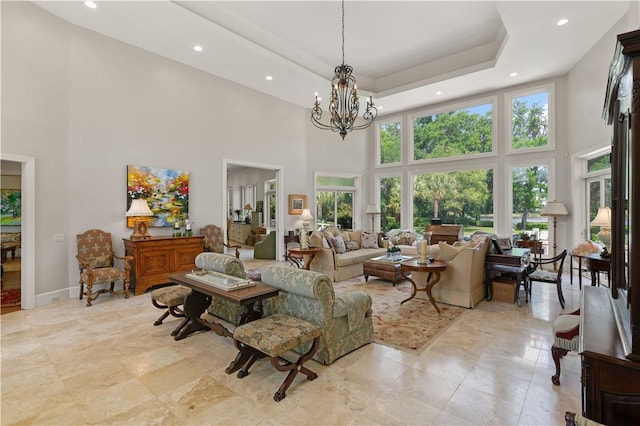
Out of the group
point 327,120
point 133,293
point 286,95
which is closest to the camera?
point 133,293

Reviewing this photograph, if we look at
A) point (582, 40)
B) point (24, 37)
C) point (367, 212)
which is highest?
point (582, 40)

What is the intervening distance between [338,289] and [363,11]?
5.13 m

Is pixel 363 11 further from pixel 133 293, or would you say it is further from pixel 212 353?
pixel 133 293

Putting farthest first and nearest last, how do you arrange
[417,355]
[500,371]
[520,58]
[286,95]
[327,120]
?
[327,120] → [286,95] → [520,58] → [417,355] → [500,371]

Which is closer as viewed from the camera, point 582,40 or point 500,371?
point 500,371

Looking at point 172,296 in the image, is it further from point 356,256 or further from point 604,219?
point 604,219

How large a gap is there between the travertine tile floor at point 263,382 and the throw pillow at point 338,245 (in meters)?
3.33

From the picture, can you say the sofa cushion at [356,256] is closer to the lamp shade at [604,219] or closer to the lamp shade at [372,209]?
the lamp shade at [372,209]

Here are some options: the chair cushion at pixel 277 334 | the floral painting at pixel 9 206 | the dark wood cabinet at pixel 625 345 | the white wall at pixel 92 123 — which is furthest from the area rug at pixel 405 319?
the floral painting at pixel 9 206

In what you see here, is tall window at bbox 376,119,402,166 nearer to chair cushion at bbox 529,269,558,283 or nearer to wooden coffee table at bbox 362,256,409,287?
wooden coffee table at bbox 362,256,409,287

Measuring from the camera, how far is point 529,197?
7.80 meters

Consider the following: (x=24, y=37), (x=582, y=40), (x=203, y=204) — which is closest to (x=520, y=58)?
(x=582, y=40)

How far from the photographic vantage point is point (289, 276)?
2877 mm

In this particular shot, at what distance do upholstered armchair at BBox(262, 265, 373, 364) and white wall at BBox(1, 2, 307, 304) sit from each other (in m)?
4.08
